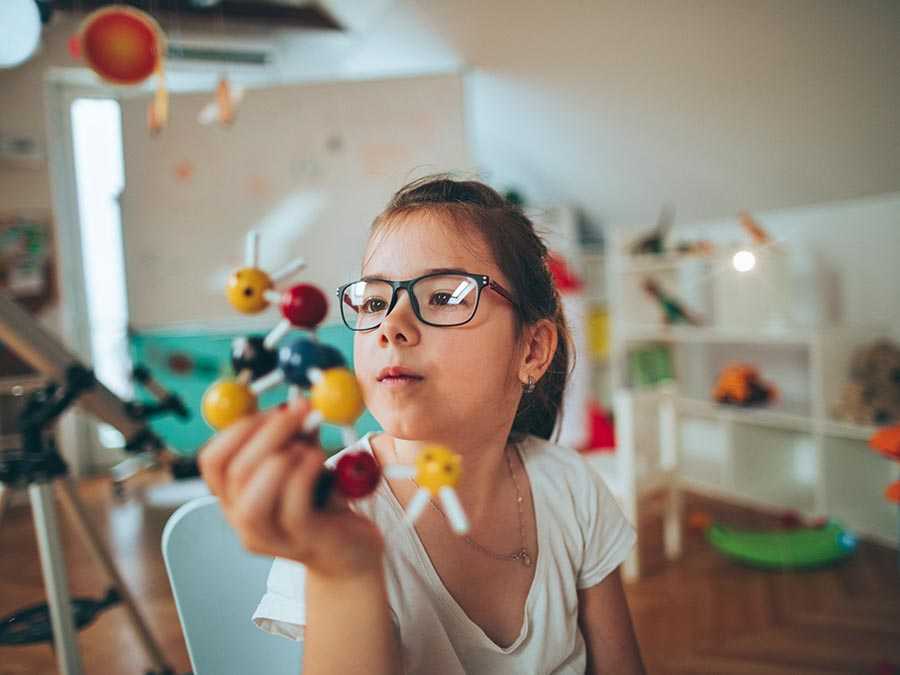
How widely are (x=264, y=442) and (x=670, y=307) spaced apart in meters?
3.33

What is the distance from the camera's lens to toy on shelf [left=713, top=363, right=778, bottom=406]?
3.10m

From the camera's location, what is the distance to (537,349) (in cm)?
83

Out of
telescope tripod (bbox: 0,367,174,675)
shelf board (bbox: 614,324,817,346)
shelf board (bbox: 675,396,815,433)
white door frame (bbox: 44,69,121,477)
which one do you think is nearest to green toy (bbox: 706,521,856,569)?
shelf board (bbox: 675,396,815,433)

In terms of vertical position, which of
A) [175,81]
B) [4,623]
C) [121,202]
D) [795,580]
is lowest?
[795,580]

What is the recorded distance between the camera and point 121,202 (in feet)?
10.1

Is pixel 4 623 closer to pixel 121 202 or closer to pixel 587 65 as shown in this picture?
pixel 121 202

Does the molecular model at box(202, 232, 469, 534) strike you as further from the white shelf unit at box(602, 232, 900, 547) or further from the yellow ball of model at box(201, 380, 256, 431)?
the white shelf unit at box(602, 232, 900, 547)

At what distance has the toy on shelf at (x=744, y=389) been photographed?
3.10 meters

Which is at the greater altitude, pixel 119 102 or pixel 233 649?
pixel 119 102

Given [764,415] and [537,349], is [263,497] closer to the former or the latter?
[537,349]

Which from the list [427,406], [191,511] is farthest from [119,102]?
[427,406]

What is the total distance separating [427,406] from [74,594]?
2.57 metres

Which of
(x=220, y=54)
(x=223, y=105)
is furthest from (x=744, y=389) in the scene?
(x=220, y=54)

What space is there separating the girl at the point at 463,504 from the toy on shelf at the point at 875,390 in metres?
2.20
